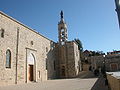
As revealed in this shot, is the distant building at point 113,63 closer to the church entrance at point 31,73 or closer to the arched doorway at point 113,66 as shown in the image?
the arched doorway at point 113,66

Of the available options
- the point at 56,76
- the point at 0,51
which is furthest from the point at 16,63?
the point at 56,76

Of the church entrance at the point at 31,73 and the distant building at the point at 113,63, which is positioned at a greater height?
the distant building at the point at 113,63

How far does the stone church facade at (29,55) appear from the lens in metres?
17.4

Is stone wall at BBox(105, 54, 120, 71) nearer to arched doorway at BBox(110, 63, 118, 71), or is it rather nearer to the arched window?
arched doorway at BBox(110, 63, 118, 71)

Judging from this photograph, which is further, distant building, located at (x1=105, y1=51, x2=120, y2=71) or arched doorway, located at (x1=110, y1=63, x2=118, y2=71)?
distant building, located at (x1=105, y1=51, x2=120, y2=71)

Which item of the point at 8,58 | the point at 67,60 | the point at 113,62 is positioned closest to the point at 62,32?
the point at 67,60

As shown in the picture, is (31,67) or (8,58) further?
(31,67)

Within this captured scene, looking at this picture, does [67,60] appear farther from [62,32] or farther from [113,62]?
[113,62]

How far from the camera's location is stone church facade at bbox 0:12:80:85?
1742 cm

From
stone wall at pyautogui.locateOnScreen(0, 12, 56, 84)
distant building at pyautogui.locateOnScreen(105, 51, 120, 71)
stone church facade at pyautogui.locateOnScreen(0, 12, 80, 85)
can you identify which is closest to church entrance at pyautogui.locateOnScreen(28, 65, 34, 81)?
stone church facade at pyautogui.locateOnScreen(0, 12, 80, 85)

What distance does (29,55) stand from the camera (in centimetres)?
2192

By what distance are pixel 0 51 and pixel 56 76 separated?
54.7ft

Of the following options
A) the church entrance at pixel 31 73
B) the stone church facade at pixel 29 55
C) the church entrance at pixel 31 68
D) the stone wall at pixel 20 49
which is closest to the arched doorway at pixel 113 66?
the stone church facade at pixel 29 55

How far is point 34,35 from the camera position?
24.2 m
